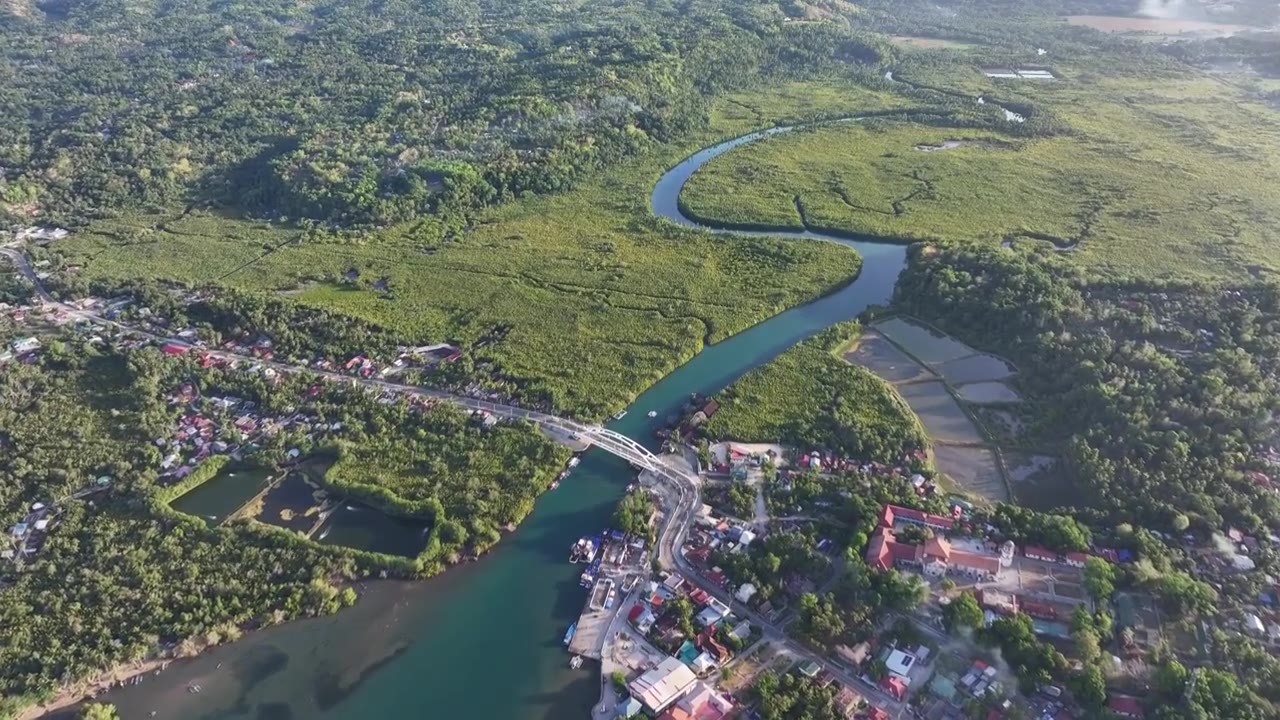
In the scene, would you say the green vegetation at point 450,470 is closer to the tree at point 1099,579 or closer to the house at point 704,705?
the house at point 704,705

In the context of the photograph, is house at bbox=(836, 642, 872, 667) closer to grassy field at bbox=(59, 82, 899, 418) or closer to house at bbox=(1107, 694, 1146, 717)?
house at bbox=(1107, 694, 1146, 717)

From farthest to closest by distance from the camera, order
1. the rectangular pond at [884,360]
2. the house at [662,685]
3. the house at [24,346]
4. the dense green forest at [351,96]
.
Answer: the dense green forest at [351,96] < the house at [24,346] < the rectangular pond at [884,360] < the house at [662,685]

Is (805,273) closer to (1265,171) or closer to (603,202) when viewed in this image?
(603,202)

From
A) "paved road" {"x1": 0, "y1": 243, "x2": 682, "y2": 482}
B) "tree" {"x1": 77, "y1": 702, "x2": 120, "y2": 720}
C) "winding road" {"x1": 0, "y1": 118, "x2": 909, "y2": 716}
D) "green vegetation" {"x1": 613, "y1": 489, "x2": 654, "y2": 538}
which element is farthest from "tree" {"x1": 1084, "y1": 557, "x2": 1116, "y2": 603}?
"tree" {"x1": 77, "y1": 702, "x2": 120, "y2": 720}

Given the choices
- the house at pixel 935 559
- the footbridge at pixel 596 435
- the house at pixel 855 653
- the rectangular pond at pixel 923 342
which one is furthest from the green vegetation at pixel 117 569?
the rectangular pond at pixel 923 342

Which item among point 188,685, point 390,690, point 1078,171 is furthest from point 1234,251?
point 188,685

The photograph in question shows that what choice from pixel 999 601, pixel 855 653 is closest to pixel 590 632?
pixel 855 653
